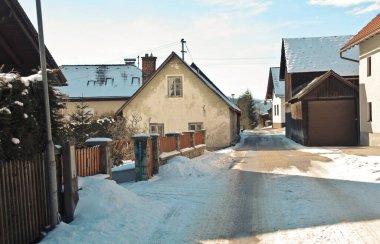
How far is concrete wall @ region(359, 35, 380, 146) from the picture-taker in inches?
849

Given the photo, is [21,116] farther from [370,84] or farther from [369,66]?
[369,66]

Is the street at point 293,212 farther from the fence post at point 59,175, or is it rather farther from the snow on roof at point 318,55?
the snow on roof at point 318,55

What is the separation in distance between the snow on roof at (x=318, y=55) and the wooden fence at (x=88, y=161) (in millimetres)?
23936

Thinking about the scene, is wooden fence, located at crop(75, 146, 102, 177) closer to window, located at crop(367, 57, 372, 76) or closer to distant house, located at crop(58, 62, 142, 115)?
window, located at crop(367, 57, 372, 76)

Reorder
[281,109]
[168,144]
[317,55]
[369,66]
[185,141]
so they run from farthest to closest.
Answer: [281,109]
[317,55]
[369,66]
[185,141]
[168,144]

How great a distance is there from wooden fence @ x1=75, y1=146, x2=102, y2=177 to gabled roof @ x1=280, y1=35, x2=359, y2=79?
23.9 m

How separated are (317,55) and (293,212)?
26206 millimetres

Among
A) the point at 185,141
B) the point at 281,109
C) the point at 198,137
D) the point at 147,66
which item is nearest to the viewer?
the point at 185,141

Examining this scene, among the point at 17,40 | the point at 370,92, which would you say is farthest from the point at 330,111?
the point at 17,40

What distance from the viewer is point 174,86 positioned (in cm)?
2869

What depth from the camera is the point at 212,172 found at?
46.9 ft

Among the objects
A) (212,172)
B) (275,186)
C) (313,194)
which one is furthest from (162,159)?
(313,194)

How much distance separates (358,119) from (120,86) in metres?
23.4

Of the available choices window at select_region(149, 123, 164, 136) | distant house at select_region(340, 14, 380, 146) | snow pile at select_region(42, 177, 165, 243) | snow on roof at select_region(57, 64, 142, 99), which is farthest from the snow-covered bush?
snow on roof at select_region(57, 64, 142, 99)
